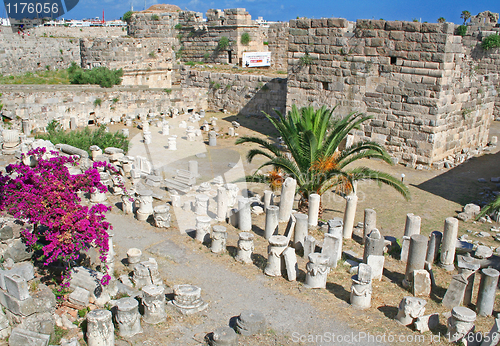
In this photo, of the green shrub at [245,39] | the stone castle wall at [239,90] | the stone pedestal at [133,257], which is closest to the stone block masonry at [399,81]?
the stone castle wall at [239,90]

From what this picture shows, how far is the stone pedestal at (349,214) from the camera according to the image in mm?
9055

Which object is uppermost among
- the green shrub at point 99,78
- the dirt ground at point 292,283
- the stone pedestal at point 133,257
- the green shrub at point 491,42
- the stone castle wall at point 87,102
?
the green shrub at point 491,42

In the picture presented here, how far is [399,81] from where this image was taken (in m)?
14.1

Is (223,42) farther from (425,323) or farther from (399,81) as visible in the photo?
(425,323)

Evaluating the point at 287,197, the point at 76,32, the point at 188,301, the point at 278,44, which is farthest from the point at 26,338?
the point at 76,32

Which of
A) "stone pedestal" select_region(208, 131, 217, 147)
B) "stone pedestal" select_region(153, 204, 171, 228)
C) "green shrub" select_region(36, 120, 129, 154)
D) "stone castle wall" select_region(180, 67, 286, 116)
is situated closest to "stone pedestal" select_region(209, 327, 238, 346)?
"stone pedestal" select_region(153, 204, 171, 228)

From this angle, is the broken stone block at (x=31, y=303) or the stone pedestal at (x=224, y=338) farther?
the broken stone block at (x=31, y=303)

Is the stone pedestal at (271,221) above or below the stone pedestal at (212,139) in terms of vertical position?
below

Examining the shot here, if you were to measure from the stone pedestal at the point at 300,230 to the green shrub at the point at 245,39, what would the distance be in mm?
18941

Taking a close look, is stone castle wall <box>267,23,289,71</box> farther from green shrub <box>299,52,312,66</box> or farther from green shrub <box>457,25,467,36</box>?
green shrub <box>299,52,312,66</box>

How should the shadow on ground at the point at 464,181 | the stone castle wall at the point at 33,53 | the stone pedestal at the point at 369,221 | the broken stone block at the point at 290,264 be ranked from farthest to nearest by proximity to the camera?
the stone castle wall at the point at 33,53 → the shadow on ground at the point at 464,181 → the stone pedestal at the point at 369,221 → the broken stone block at the point at 290,264

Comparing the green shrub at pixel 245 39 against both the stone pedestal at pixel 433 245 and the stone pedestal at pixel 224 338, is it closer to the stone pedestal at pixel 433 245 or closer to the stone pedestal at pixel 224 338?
the stone pedestal at pixel 433 245

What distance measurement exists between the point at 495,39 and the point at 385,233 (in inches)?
573

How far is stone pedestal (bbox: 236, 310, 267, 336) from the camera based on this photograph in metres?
5.86
